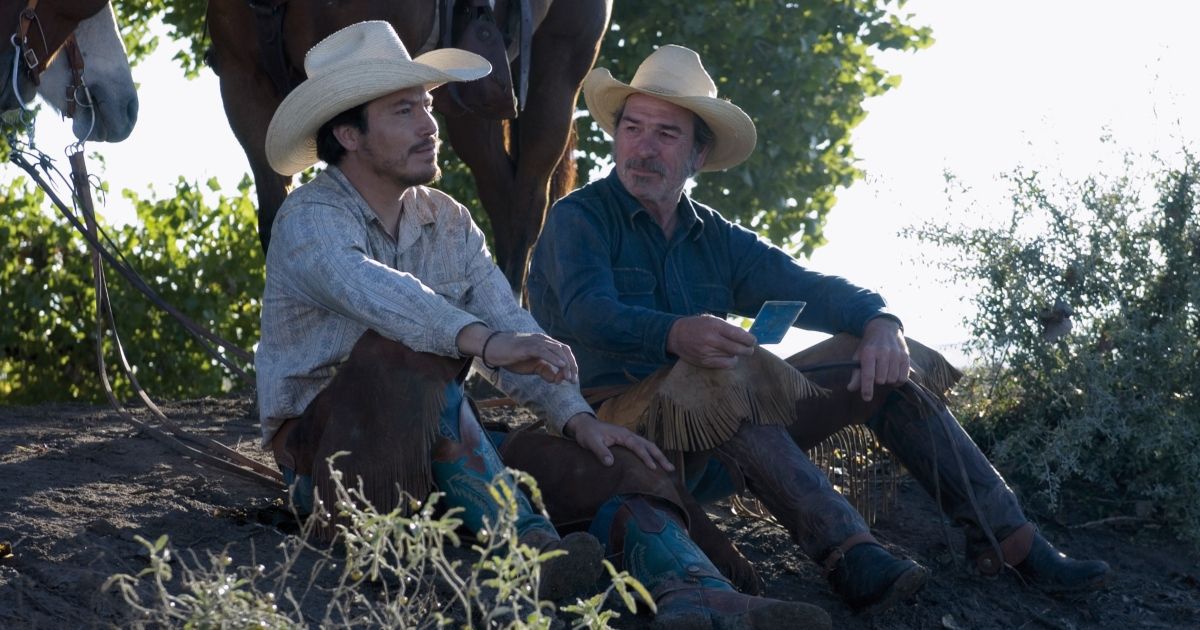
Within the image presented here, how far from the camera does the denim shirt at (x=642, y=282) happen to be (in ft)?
13.9

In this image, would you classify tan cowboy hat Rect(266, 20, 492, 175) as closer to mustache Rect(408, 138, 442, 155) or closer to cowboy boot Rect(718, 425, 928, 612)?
mustache Rect(408, 138, 442, 155)

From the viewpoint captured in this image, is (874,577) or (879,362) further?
(879,362)

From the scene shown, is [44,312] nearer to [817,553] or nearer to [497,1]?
[497,1]

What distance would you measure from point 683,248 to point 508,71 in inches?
68.5

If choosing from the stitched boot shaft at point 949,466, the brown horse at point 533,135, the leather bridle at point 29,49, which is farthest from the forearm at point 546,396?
the brown horse at point 533,135

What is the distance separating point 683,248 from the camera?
4.64 m

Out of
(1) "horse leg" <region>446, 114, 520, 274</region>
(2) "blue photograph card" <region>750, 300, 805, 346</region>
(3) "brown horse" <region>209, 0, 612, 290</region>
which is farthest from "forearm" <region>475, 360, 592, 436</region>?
(1) "horse leg" <region>446, 114, 520, 274</region>

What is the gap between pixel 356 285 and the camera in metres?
3.67

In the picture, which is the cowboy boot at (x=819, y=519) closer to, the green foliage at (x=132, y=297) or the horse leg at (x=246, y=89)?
the horse leg at (x=246, y=89)

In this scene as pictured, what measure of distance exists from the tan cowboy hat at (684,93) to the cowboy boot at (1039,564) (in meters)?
1.34

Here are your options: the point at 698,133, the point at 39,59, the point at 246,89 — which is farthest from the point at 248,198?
the point at 698,133

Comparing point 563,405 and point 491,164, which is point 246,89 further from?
point 563,405

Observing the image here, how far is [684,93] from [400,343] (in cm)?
135

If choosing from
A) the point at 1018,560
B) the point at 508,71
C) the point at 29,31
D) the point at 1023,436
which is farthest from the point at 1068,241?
the point at 29,31
